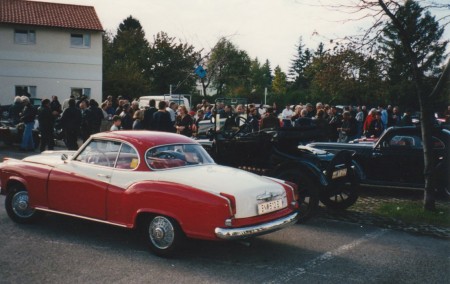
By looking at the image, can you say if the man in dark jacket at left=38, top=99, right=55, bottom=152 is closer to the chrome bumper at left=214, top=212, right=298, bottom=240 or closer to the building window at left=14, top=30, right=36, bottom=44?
the chrome bumper at left=214, top=212, right=298, bottom=240

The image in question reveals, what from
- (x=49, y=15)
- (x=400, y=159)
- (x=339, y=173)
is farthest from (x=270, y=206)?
(x=49, y=15)

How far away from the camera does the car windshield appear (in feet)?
19.3

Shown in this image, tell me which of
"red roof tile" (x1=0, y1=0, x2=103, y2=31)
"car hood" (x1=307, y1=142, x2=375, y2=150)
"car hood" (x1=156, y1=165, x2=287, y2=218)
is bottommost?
"car hood" (x1=156, y1=165, x2=287, y2=218)

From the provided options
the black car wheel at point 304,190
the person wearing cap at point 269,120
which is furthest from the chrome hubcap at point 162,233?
the person wearing cap at point 269,120

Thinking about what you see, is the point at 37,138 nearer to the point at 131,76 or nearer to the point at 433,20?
the point at 433,20

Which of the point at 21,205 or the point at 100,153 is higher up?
the point at 100,153

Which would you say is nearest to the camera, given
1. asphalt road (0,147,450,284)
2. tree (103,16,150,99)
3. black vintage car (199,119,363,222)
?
asphalt road (0,147,450,284)

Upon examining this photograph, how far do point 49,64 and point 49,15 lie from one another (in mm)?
3634

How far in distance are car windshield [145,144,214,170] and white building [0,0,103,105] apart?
26901 millimetres

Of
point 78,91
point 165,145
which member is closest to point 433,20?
point 165,145

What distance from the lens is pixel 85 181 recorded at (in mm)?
6020

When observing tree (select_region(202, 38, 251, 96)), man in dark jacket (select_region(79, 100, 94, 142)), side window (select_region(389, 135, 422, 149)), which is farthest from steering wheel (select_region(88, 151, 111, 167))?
tree (select_region(202, 38, 251, 96))

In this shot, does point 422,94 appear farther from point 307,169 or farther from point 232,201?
point 232,201

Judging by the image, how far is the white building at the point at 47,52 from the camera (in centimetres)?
3039
